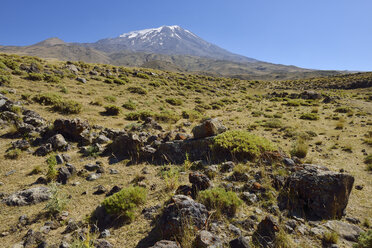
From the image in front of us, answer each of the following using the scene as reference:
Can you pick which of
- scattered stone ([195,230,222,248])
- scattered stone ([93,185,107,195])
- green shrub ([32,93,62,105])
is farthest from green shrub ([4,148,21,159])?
scattered stone ([195,230,222,248])

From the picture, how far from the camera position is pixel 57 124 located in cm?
827

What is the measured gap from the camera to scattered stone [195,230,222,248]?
3147 millimetres

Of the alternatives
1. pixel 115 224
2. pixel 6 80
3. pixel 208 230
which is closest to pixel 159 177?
pixel 115 224

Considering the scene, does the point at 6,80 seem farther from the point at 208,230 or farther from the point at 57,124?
the point at 208,230

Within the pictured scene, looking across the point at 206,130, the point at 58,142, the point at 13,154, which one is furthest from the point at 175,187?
the point at 13,154

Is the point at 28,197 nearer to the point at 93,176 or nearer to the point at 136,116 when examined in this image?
→ the point at 93,176

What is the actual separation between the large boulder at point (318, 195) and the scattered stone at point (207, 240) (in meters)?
2.20

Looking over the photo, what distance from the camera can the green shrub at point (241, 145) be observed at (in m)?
6.86

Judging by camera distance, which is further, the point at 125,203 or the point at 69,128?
the point at 69,128

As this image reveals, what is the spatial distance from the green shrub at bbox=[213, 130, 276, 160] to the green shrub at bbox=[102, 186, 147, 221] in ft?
12.2

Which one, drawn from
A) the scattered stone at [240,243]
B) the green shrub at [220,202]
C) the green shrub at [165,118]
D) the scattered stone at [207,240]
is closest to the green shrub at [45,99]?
the green shrub at [165,118]

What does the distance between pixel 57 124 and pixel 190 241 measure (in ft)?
26.9

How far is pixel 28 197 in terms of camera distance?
4.84 meters

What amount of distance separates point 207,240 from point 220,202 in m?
1.17
